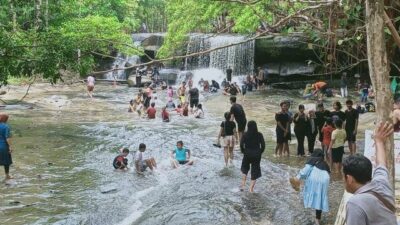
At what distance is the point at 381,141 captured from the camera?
11.7 feet

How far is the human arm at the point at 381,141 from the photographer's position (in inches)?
138

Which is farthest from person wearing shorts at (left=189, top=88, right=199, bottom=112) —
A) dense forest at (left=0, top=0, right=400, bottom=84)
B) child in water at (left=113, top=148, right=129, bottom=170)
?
child in water at (left=113, top=148, right=129, bottom=170)

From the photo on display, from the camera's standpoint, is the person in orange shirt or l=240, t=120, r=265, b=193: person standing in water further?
the person in orange shirt

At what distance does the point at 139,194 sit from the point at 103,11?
2970cm

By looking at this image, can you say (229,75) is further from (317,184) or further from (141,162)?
(317,184)

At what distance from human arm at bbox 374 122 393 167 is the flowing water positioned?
464 centimetres

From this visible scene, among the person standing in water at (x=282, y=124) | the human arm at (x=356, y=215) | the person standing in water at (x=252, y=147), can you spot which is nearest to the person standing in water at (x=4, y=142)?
the person standing in water at (x=252, y=147)

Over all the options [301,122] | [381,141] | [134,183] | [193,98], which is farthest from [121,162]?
[193,98]

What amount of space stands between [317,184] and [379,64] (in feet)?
11.7

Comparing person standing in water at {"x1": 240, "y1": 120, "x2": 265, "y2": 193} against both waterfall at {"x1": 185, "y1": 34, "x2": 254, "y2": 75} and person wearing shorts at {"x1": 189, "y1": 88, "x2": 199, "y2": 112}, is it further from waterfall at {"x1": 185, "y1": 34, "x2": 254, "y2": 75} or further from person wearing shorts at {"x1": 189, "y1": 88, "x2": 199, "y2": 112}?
waterfall at {"x1": 185, "y1": 34, "x2": 254, "y2": 75}

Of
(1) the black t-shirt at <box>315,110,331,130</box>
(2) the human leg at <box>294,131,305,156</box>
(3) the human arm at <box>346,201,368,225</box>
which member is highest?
(3) the human arm at <box>346,201,368,225</box>

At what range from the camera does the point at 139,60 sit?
3888cm

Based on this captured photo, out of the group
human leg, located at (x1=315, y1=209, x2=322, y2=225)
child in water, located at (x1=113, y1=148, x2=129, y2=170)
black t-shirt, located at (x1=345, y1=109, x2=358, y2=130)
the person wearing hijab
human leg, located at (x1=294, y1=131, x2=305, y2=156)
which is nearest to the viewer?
the person wearing hijab

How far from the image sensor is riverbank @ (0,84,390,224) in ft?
30.0
